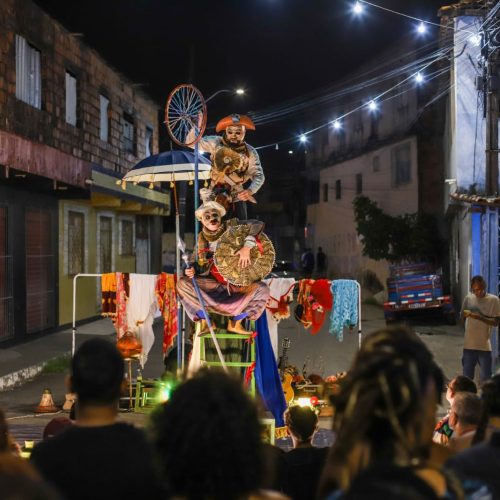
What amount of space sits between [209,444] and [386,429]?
590mm

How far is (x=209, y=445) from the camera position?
233cm

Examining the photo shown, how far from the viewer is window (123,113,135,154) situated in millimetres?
23812

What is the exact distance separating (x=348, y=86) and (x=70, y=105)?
2580 cm

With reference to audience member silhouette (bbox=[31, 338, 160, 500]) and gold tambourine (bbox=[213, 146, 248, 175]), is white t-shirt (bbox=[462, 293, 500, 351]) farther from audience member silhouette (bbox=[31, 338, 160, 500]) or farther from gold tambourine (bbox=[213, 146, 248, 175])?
audience member silhouette (bbox=[31, 338, 160, 500])

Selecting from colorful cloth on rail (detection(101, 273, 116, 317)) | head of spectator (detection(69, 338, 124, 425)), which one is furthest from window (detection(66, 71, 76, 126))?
head of spectator (detection(69, 338, 124, 425))

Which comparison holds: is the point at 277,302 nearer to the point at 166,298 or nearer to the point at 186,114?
the point at 166,298

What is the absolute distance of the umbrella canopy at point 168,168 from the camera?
376 inches

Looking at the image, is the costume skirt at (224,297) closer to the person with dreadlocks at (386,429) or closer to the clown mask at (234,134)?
the clown mask at (234,134)

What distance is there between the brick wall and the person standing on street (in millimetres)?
9707

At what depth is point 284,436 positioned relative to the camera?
8898 mm

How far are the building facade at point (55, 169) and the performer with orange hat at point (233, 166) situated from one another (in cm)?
589

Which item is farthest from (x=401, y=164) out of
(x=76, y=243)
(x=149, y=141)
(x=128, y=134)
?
(x=76, y=243)

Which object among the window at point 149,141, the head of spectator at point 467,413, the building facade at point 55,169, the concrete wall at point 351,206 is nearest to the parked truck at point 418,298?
the building facade at point 55,169

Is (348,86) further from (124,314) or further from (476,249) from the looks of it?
(124,314)
